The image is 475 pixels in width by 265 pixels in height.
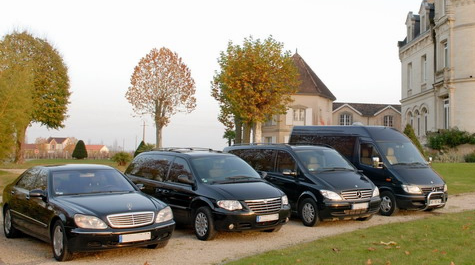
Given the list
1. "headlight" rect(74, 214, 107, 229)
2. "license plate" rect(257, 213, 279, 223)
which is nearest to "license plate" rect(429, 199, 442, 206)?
"license plate" rect(257, 213, 279, 223)

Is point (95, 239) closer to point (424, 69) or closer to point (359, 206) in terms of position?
point (359, 206)

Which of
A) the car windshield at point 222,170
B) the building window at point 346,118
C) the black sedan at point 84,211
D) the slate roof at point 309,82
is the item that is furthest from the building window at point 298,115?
the black sedan at point 84,211

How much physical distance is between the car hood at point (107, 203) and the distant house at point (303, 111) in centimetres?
4211

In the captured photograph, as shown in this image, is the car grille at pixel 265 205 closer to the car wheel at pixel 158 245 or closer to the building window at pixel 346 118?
the car wheel at pixel 158 245

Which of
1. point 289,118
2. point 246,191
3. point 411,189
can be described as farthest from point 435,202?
point 289,118

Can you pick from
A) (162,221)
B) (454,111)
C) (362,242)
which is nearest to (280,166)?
(362,242)

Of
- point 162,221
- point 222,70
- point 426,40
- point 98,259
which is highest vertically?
point 426,40

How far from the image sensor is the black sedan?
301 inches

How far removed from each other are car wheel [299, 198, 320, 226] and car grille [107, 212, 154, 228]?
4.40 m

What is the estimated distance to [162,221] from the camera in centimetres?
826

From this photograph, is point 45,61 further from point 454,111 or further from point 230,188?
point 230,188

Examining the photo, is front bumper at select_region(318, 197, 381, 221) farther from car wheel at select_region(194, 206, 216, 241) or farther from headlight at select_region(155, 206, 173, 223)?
headlight at select_region(155, 206, 173, 223)

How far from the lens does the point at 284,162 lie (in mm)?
12484

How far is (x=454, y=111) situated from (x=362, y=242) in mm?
30492
